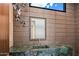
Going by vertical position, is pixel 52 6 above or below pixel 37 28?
above

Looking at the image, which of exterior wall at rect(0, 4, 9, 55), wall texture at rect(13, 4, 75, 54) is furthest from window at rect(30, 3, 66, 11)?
exterior wall at rect(0, 4, 9, 55)

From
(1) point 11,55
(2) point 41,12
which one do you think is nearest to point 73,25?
(2) point 41,12

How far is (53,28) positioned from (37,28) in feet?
0.69

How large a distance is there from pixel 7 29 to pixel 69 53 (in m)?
0.87

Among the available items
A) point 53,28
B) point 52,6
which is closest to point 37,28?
point 53,28

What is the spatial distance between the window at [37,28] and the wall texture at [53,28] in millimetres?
53

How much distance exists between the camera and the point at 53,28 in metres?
1.89

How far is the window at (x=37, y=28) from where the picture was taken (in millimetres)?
1870

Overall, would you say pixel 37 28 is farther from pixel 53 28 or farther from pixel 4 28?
pixel 4 28

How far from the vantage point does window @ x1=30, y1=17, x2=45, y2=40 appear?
1870 millimetres

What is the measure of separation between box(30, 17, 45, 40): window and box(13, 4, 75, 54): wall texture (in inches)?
2.1

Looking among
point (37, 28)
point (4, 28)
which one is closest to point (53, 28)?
point (37, 28)

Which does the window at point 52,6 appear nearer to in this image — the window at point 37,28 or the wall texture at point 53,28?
the wall texture at point 53,28

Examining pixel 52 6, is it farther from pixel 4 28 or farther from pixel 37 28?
pixel 4 28
